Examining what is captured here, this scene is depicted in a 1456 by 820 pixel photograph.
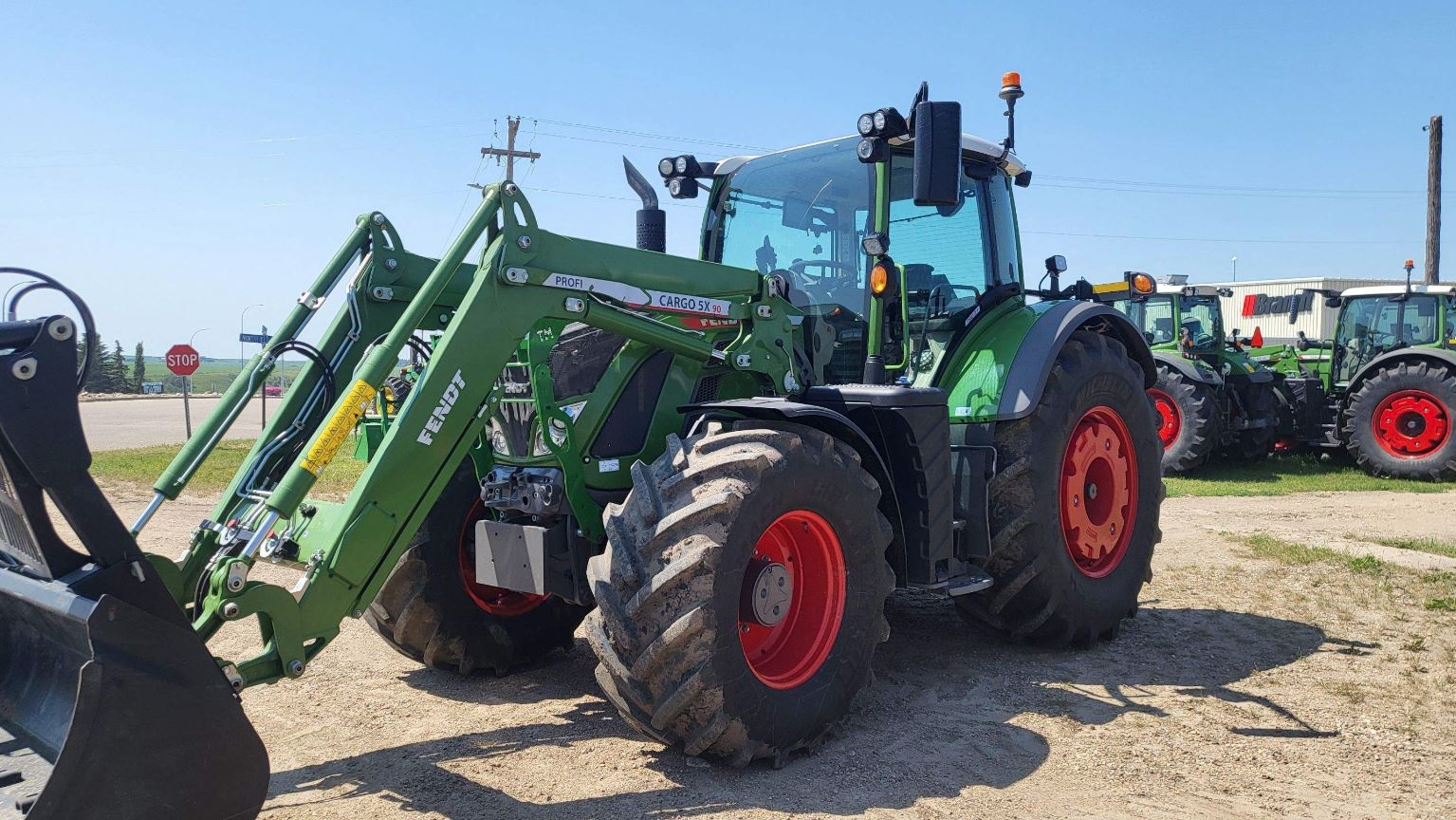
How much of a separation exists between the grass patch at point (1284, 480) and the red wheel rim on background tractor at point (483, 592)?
367 inches

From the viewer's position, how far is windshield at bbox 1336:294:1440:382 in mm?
14578

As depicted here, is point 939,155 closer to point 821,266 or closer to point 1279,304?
point 821,266

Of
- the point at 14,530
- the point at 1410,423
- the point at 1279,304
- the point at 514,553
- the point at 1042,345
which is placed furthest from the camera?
the point at 1279,304

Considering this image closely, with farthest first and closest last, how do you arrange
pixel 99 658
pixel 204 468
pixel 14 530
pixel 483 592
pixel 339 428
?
pixel 204 468 < pixel 483 592 < pixel 339 428 < pixel 14 530 < pixel 99 658

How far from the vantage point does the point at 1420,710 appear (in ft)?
15.2

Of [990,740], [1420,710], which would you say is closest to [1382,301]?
[1420,710]

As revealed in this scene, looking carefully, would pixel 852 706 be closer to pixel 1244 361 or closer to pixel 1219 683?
pixel 1219 683

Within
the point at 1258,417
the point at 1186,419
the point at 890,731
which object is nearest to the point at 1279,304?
the point at 1258,417

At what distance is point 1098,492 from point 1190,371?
868cm

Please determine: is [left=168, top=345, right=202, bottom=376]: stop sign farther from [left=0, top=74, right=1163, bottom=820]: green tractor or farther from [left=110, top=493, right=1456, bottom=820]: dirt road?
[left=0, top=74, right=1163, bottom=820]: green tractor

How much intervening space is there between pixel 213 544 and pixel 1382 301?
51.4ft

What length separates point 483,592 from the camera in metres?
5.11

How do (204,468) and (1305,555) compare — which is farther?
(204,468)

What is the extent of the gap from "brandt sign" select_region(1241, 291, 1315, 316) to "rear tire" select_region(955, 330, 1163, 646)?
11391 mm
